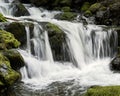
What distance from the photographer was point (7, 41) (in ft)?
49.9

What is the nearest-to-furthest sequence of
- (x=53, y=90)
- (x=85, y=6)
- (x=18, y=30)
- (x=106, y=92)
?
(x=106, y=92) → (x=53, y=90) → (x=18, y=30) → (x=85, y=6)

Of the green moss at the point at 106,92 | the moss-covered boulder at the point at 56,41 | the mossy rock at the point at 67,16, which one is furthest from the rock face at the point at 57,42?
the green moss at the point at 106,92

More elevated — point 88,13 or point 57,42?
point 88,13

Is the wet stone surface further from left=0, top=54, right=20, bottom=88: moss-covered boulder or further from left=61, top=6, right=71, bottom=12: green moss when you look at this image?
left=61, top=6, right=71, bottom=12: green moss

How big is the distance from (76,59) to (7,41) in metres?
4.84

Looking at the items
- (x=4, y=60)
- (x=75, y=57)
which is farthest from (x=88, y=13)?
(x=4, y=60)

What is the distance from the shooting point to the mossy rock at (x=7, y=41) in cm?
1475

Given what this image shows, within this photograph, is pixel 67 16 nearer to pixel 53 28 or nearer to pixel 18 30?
pixel 53 28

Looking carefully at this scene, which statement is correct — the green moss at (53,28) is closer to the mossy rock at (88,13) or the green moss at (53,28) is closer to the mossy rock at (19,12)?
the mossy rock at (19,12)

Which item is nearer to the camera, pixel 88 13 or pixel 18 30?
pixel 18 30

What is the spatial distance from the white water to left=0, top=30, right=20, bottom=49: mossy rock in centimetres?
94

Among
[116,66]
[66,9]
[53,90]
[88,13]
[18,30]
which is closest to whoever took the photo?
[53,90]

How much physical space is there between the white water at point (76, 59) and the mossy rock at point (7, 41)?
944 mm

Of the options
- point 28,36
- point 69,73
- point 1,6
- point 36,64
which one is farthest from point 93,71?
point 1,6
